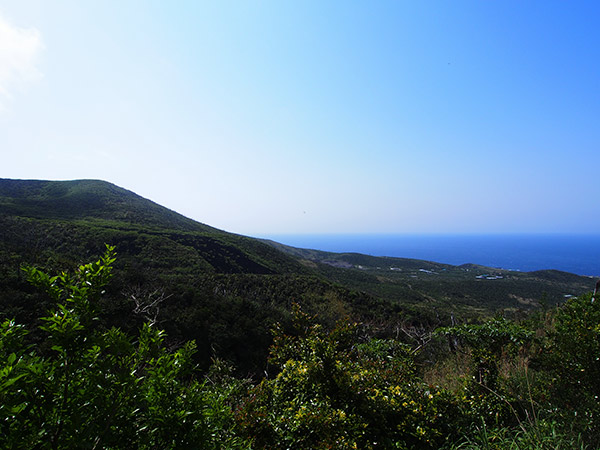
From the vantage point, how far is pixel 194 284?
2128 cm

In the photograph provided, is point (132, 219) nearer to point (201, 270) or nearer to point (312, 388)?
point (201, 270)

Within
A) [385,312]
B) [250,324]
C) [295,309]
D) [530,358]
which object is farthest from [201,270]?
[530,358]

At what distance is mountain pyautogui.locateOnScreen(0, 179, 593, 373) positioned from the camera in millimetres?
13438

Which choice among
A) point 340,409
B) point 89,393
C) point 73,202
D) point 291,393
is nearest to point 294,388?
point 291,393

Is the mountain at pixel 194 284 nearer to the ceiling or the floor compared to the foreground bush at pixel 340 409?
nearer to the floor

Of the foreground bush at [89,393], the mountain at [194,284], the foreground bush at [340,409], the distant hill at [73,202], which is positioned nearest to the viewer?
the foreground bush at [89,393]

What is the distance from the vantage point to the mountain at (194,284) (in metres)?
13.4

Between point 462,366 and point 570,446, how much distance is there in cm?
370

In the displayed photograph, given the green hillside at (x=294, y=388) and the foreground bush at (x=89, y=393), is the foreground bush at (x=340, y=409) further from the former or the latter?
the foreground bush at (x=89, y=393)

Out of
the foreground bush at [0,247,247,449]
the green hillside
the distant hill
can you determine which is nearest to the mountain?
the distant hill

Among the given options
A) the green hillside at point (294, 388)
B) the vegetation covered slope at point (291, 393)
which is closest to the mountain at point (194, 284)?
the green hillside at point (294, 388)

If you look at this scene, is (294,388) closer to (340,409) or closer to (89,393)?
(340,409)

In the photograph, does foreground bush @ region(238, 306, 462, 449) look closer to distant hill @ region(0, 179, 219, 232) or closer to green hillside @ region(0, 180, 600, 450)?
green hillside @ region(0, 180, 600, 450)

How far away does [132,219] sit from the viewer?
47875mm
